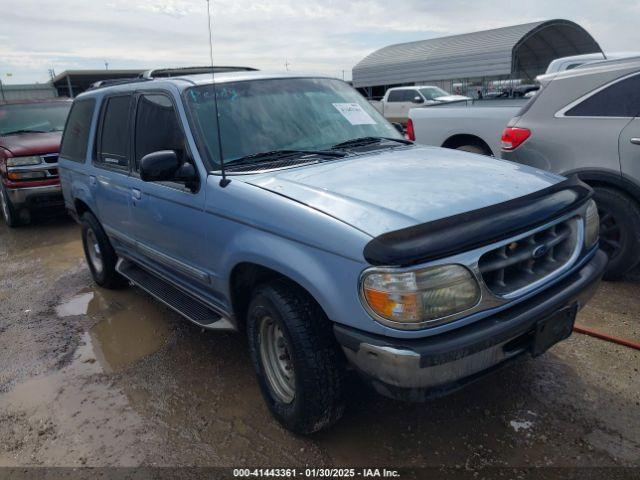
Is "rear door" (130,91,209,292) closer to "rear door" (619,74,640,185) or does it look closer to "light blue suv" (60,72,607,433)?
"light blue suv" (60,72,607,433)

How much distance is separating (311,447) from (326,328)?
715 millimetres

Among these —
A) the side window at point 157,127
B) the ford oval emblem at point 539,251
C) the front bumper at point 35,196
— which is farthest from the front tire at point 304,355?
the front bumper at point 35,196

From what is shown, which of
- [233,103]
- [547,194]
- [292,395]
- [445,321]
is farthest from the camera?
[233,103]

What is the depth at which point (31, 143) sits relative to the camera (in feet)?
25.2

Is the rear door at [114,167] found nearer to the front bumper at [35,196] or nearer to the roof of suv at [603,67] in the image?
the front bumper at [35,196]

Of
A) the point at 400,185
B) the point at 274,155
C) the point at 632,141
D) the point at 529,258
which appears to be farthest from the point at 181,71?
the point at 632,141

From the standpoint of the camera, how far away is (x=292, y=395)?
270 centimetres

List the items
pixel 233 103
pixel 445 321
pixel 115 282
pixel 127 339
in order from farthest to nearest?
1. pixel 115 282
2. pixel 127 339
3. pixel 233 103
4. pixel 445 321

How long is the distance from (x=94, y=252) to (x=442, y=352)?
4285 millimetres

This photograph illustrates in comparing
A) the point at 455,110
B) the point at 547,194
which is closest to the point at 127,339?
the point at 547,194

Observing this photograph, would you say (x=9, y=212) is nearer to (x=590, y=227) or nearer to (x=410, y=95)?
(x=590, y=227)

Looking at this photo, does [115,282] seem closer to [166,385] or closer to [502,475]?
[166,385]

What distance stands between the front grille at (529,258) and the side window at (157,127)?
197 centimetres

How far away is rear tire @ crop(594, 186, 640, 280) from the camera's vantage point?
4.14 metres
